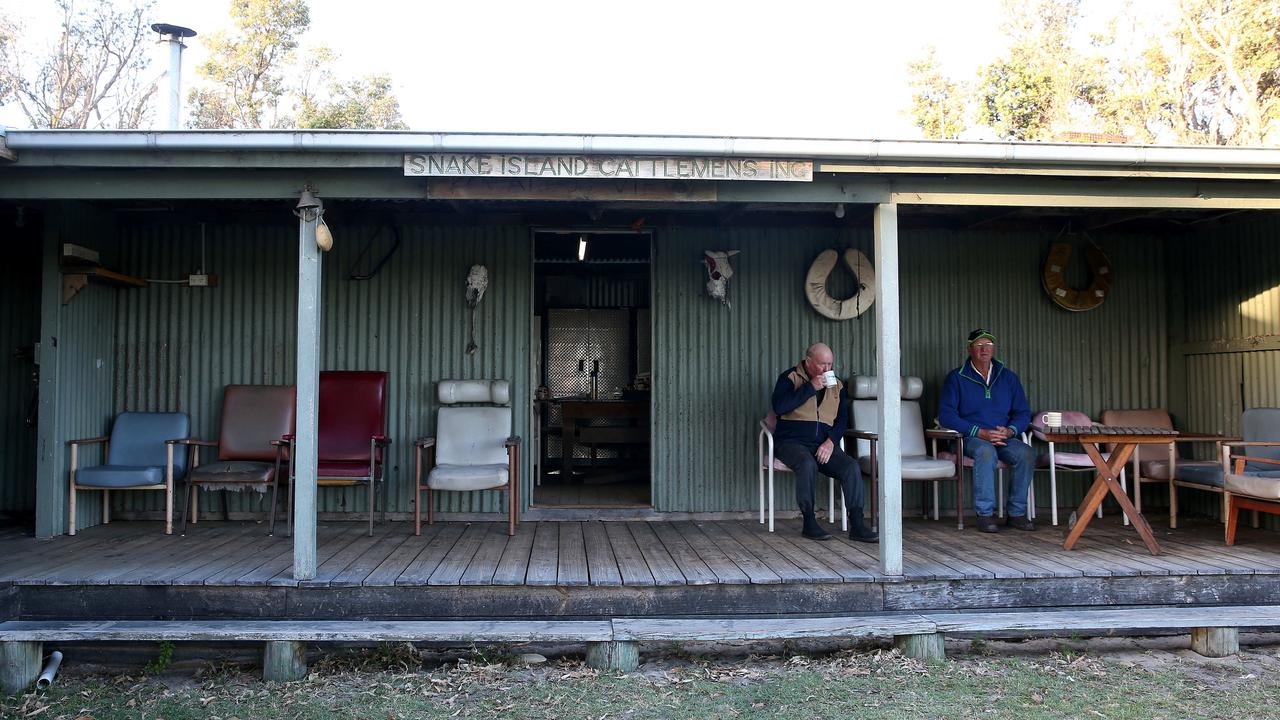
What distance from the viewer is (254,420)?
5555mm

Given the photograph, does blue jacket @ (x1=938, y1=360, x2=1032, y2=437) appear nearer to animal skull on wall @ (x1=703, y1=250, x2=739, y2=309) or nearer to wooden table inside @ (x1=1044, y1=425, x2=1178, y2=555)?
wooden table inside @ (x1=1044, y1=425, x2=1178, y2=555)

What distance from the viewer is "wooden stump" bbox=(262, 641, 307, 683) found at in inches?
145

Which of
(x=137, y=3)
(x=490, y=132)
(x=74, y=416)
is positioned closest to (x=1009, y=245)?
(x=490, y=132)

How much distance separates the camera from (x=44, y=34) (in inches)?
642

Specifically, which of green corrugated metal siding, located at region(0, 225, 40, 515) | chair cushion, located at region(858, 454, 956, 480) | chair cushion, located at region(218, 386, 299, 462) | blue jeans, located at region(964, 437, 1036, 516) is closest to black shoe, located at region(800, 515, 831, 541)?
chair cushion, located at region(858, 454, 956, 480)

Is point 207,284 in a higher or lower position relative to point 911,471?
higher

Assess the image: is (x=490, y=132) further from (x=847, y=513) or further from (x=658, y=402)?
(x=847, y=513)

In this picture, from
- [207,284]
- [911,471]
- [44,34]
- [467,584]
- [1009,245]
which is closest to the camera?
[467,584]

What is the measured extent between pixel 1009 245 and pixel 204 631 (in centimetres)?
554

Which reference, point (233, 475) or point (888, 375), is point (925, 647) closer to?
point (888, 375)

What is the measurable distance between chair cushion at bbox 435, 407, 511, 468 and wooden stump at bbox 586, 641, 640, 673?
1972 millimetres

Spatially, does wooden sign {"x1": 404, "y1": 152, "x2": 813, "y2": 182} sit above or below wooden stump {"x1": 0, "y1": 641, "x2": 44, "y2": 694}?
above

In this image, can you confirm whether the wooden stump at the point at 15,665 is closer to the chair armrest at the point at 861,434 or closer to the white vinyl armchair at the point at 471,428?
the white vinyl armchair at the point at 471,428

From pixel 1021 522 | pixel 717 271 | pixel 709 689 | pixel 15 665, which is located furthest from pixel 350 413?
pixel 1021 522
